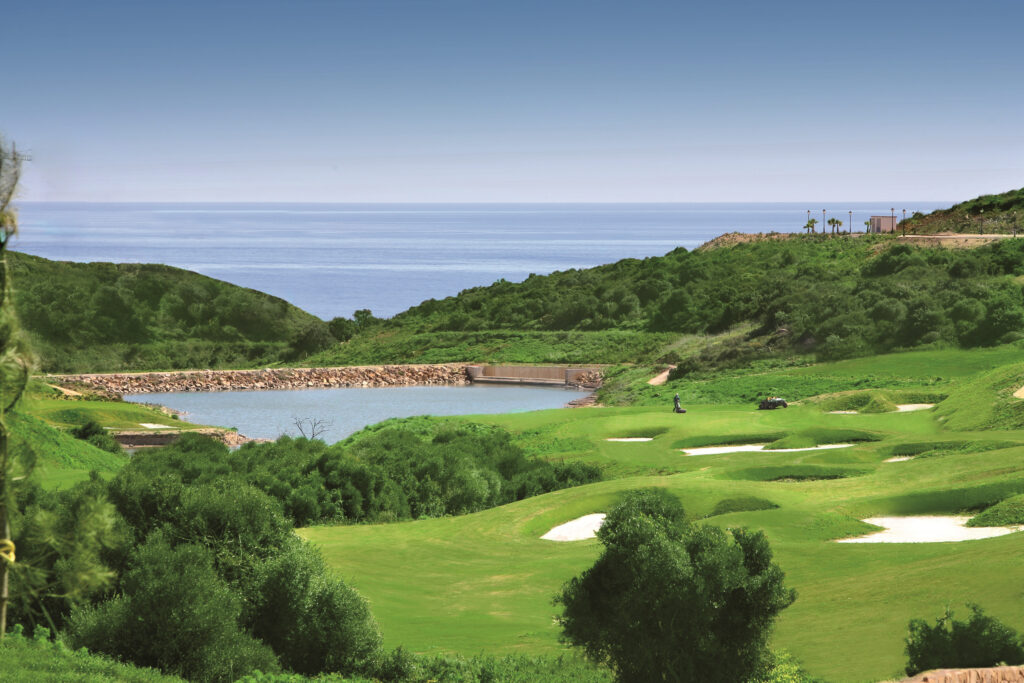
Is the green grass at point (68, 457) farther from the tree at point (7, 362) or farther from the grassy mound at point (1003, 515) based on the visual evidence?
the grassy mound at point (1003, 515)

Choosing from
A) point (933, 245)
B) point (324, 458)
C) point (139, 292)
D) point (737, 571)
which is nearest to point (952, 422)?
point (324, 458)

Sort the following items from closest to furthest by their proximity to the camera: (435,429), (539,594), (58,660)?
(58,660) < (539,594) < (435,429)

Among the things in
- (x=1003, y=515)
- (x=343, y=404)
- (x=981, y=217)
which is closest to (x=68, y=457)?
(x=1003, y=515)

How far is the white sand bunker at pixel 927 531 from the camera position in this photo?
71.3 ft

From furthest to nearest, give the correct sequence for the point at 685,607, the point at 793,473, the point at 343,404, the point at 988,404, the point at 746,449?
the point at 343,404 < the point at 746,449 < the point at 988,404 < the point at 793,473 < the point at 685,607

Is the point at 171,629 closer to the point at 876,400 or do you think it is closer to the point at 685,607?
the point at 685,607

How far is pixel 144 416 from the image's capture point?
164ft

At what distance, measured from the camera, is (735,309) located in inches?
3034

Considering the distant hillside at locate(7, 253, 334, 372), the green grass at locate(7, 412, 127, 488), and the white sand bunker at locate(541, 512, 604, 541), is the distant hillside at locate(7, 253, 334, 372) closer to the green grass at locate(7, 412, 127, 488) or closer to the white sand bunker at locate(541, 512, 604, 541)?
the green grass at locate(7, 412, 127, 488)

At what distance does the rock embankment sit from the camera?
70.4 metres

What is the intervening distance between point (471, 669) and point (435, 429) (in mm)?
31438

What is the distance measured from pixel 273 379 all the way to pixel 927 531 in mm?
56511

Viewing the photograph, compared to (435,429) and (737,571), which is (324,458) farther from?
(737,571)

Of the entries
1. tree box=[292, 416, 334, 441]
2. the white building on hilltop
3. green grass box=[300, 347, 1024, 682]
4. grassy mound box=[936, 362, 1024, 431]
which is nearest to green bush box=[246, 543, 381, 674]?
green grass box=[300, 347, 1024, 682]
